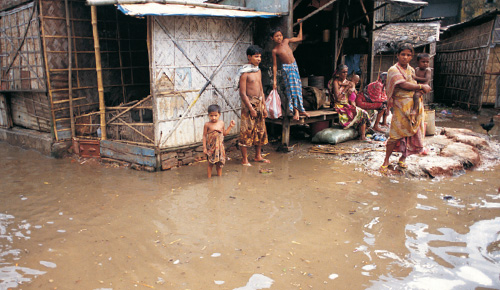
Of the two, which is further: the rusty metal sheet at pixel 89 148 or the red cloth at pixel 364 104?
the red cloth at pixel 364 104

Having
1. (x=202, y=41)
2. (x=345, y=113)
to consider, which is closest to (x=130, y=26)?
(x=202, y=41)

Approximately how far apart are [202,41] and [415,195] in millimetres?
4292

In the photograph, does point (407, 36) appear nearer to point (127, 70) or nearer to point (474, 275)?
point (127, 70)

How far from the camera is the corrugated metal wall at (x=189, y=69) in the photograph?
5.89 m

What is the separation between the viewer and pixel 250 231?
12.6 ft

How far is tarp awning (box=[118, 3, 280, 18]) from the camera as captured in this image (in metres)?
5.09

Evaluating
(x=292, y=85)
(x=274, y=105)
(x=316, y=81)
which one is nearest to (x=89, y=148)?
(x=274, y=105)

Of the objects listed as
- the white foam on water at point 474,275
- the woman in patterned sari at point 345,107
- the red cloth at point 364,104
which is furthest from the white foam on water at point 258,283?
the red cloth at point 364,104

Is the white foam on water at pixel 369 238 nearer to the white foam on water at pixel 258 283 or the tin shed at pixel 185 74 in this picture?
the white foam on water at pixel 258 283

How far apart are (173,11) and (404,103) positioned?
12.2 feet

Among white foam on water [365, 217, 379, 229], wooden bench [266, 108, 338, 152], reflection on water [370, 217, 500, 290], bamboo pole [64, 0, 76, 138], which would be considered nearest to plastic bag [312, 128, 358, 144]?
wooden bench [266, 108, 338, 152]

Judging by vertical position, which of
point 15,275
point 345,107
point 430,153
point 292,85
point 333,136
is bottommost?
point 15,275

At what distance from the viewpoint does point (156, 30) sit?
18.8 feet

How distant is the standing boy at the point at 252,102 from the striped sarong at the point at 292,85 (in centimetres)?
82
